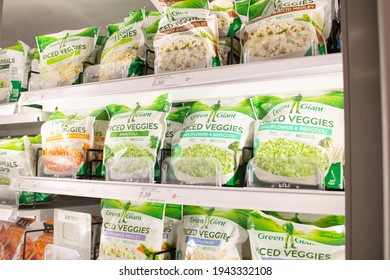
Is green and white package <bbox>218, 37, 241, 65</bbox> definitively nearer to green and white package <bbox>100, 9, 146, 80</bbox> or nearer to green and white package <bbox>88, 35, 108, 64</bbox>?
green and white package <bbox>100, 9, 146, 80</bbox>

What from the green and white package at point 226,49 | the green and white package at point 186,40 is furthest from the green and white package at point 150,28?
the green and white package at point 226,49

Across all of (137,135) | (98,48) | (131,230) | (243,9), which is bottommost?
(131,230)

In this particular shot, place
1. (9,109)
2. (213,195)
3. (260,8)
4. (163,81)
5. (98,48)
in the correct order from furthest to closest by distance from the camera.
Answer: (98,48) < (9,109) < (260,8) < (163,81) < (213,195)

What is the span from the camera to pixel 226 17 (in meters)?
1.51

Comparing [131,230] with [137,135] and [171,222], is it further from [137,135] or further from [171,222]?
[137,135]

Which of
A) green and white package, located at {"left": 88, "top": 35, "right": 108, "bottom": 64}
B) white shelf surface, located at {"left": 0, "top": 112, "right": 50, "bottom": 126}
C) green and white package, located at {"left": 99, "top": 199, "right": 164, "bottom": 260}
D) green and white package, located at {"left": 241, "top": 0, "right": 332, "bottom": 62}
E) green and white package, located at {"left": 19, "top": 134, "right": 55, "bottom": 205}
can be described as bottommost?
green and white package, located at {"left": 99, "top": 199, "right": 164, "bottom": 260}

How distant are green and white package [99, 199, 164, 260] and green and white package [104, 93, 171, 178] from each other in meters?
0.17

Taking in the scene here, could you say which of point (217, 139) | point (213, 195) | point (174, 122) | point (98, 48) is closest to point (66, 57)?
point (98, 48)

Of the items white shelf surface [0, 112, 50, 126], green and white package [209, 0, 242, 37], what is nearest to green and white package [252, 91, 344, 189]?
green and white package [209, 0, 242, 37]

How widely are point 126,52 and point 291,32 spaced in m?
0.70

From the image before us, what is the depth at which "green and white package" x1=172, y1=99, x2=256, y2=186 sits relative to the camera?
133 cm

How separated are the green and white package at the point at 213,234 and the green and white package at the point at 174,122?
1.02 ft
